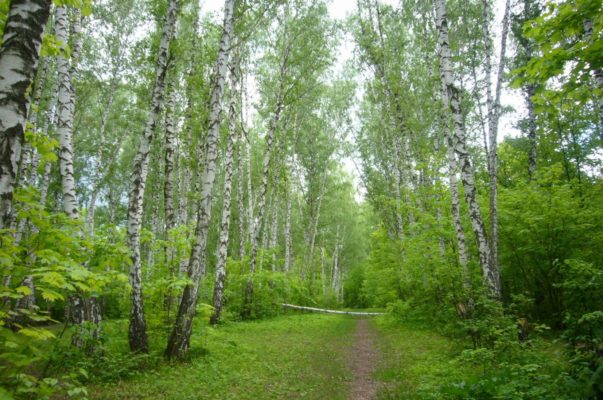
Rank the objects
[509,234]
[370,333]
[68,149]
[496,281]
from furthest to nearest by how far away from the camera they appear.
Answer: [370,333]
[509,234]
[496,281]
[68,149]

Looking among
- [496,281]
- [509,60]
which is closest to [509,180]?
[509,60]

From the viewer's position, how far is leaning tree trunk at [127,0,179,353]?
679 cm

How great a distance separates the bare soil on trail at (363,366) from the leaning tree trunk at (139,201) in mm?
4315

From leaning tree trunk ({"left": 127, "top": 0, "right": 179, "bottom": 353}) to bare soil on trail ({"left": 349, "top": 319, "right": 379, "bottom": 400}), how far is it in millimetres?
4315

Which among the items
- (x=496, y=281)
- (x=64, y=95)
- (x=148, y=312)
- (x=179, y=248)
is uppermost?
(x=64, y=95)

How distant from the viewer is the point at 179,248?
27.6 feet

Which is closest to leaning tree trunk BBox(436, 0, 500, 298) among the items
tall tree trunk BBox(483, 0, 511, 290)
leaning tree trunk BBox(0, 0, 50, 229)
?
tall tree trunk BBox(483, 0, 511, 290)

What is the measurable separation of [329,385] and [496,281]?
15.8ft

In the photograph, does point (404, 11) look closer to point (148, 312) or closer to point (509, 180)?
point (509, 180)

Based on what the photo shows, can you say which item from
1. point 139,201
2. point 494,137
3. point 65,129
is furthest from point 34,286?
point 494,137

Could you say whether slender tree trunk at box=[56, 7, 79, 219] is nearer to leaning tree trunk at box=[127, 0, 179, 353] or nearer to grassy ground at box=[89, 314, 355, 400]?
leaning tree trunk at box=[127, 0, 179, 353]

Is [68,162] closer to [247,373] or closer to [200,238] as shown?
[200,238]

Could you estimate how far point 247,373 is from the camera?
680cm

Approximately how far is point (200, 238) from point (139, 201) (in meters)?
1.50
